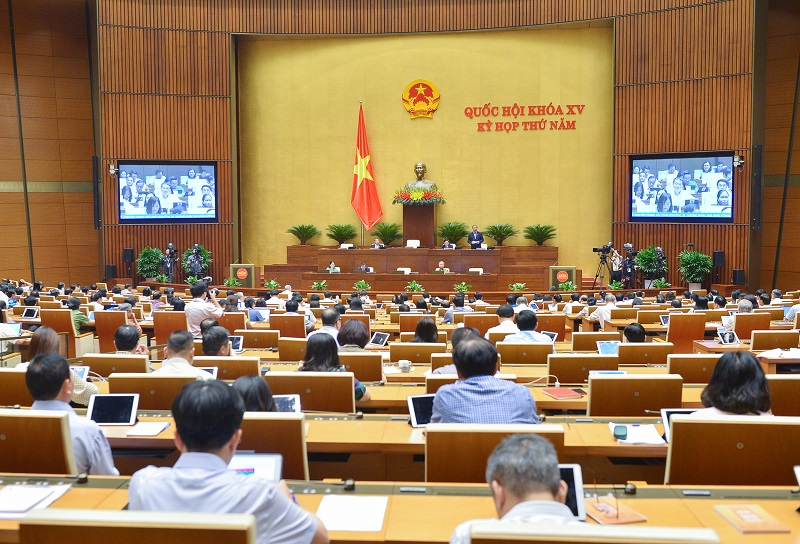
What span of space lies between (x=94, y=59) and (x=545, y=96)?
36.4 feet

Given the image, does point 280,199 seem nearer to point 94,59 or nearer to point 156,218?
point 156,218

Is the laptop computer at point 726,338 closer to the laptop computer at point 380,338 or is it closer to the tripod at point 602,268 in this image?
the laptop computer at point 380,338

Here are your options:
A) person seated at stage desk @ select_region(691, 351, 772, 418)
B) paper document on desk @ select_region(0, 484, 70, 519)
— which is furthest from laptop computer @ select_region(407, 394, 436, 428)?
paper document on desk @ select_region(0, 484, 70, 519)

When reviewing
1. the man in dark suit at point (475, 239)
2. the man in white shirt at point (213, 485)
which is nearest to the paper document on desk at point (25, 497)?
the man in white shirt at point (213, 485)

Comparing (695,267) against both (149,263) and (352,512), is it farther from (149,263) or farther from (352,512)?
(352,512)

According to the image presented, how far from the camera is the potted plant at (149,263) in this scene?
18312 millimetres

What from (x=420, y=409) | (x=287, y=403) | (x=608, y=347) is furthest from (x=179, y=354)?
(x=608, y=347)

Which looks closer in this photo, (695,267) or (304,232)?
(695,267)

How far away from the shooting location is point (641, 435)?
142 inches

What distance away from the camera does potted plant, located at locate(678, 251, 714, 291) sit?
16.5 meters

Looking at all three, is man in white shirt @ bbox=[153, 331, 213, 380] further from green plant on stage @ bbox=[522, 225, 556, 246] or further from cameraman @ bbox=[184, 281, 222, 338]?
green plant on stage @ bbox=[522, 225, 556, 246]

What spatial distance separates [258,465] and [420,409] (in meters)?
1.20

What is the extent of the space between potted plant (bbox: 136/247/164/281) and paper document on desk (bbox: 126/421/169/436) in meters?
15.0

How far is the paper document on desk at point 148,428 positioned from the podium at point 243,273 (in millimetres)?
13558
